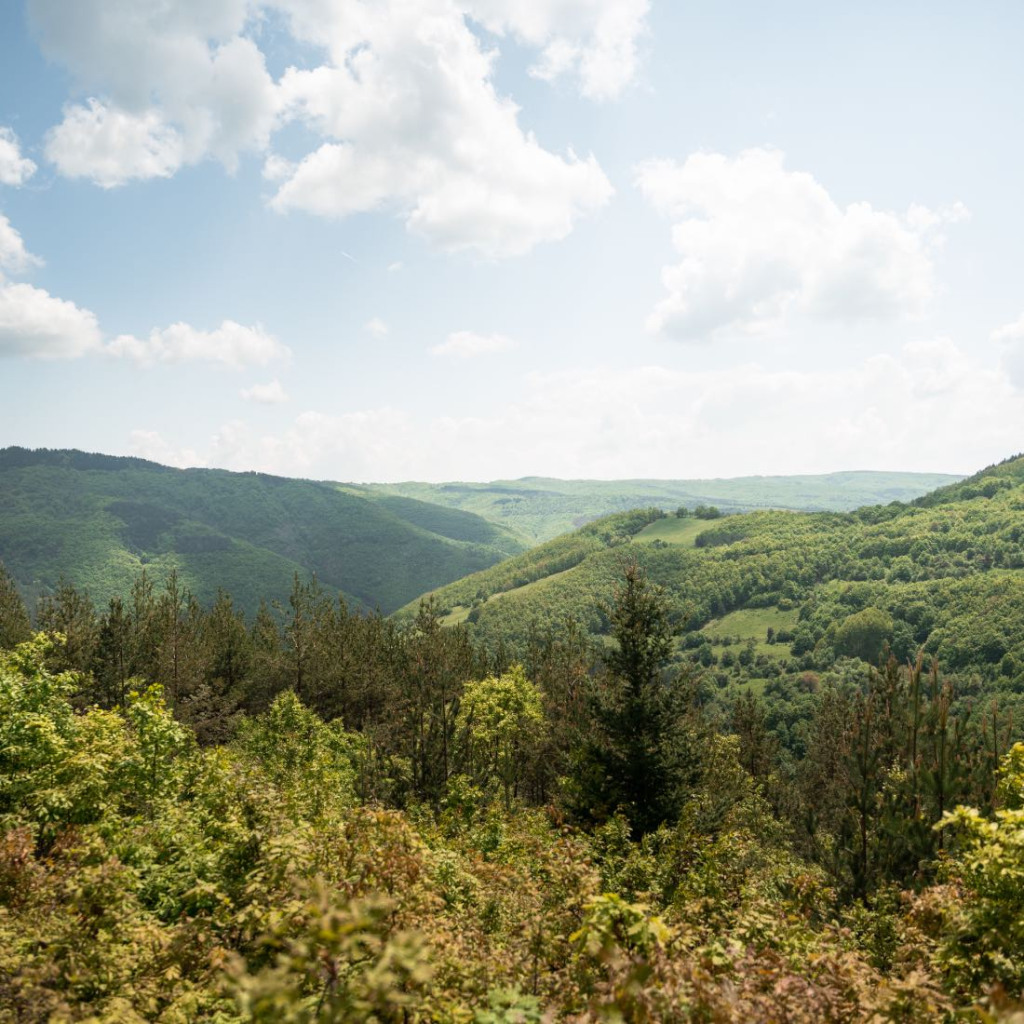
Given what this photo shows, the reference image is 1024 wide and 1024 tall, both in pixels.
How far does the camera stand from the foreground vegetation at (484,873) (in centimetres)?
542

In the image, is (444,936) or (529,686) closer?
(444,936)

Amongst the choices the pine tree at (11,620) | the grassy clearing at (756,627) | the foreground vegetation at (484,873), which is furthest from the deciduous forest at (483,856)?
the grassy clearing at (756,627)

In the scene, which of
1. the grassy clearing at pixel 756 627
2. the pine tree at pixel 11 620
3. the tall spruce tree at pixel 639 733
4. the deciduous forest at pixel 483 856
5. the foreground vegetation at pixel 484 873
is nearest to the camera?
the foreground vegetation at pixel 484 873

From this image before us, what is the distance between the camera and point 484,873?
13.0 m

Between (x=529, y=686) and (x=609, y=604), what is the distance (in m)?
18.1

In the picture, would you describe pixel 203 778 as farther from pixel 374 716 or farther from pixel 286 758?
pixel 374 716

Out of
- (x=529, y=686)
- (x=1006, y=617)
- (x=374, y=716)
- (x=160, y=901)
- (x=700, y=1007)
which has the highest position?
(x=700, y=1007)

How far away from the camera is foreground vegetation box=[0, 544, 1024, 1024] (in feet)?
17.8

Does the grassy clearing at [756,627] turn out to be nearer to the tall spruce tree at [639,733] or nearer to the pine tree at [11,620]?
the tall spruce tree at [639,733]

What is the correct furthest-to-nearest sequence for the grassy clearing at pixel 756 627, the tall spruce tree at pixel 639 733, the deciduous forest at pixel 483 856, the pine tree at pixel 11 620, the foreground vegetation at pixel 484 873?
1. the grassy clearing at pixel 756 627
2. the pine tree at pixel 11 620
3. the tall spruce tree at pixel 639 733
4. the deciduous forest at pixel 483 856
5. the foreground vegetation at pixel 484 873

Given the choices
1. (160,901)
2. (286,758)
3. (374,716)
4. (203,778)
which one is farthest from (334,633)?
(160,901)

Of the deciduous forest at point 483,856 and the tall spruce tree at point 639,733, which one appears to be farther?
the tall spruce tree at point 639,733

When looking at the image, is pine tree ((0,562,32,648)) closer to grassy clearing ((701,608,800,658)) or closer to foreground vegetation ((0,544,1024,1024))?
foreground vegetation ((0,544,1024,1024))

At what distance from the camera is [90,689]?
36250mm
